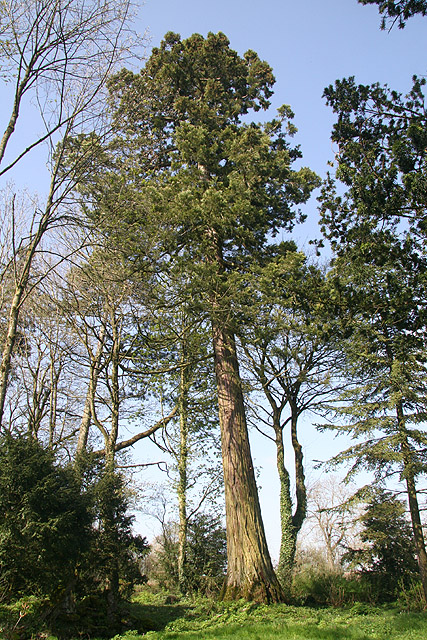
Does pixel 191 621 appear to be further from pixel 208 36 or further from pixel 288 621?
pixel 208 36

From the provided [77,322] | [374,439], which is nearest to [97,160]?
[77,322]

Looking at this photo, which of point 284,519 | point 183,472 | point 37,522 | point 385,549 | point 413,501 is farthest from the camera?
point 284,519

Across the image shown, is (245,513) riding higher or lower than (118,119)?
lower

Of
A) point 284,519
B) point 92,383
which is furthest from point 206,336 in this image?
point 284,519

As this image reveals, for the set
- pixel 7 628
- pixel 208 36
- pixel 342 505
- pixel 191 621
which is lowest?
pixel 191 621

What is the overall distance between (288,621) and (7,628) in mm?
4002

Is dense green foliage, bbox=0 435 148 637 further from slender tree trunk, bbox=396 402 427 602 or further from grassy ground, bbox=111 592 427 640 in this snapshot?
slender tree trunk, bbox=396 402 427 602

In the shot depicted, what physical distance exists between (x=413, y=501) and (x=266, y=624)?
270 inches

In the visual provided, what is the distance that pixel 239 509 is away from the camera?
846cm

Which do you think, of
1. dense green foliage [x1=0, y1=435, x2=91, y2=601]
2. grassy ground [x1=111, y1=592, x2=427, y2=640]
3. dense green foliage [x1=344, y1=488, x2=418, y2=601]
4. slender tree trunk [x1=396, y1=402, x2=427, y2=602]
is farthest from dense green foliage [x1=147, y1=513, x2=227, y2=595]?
dense green foliage [x1=0, y1=435, x2=91, y2=601]

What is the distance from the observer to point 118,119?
5.36 m

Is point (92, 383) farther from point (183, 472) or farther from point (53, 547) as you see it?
point (183, 472)

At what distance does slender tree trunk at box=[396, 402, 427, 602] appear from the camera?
10680 millimetres

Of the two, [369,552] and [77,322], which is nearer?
[77,322]
